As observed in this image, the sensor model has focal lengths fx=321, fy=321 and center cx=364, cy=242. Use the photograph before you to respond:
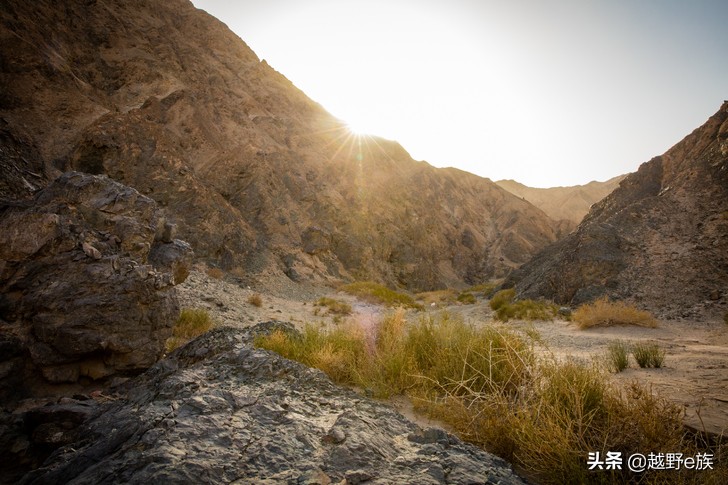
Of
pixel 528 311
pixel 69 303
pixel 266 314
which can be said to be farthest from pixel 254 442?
pixel 528 311

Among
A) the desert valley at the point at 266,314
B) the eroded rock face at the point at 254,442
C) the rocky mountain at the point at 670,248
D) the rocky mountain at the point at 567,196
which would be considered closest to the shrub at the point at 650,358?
the desert valley at the point at 266,314

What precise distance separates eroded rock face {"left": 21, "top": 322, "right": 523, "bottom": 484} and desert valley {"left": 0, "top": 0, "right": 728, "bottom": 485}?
20 millimetres

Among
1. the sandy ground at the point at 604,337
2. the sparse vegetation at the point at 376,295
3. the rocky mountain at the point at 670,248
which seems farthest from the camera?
the sparse vegetation at the point at 376,295

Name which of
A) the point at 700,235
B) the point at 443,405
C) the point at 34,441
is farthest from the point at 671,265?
the point at 34,441

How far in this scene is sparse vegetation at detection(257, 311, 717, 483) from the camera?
2.39 m

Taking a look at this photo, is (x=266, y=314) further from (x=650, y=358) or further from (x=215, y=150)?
(x=215, y=150)

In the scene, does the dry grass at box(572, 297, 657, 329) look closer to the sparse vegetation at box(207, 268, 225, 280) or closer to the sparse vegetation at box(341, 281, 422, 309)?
the sparse vegetation at box(341, 281, 422, 309)

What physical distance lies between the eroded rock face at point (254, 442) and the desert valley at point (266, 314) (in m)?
0.02

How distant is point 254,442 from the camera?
2471 mm

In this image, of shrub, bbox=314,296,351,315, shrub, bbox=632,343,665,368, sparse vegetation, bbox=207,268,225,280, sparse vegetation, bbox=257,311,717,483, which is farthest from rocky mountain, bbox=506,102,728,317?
sparse vegetation, bbox=207,268,225,280

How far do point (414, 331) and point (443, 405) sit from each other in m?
1.54

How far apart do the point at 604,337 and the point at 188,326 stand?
1015cm

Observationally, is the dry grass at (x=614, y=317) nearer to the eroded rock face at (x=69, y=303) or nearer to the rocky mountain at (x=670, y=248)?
the rocky mountain at (x=670, y=248)

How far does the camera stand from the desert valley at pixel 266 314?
2455mm
